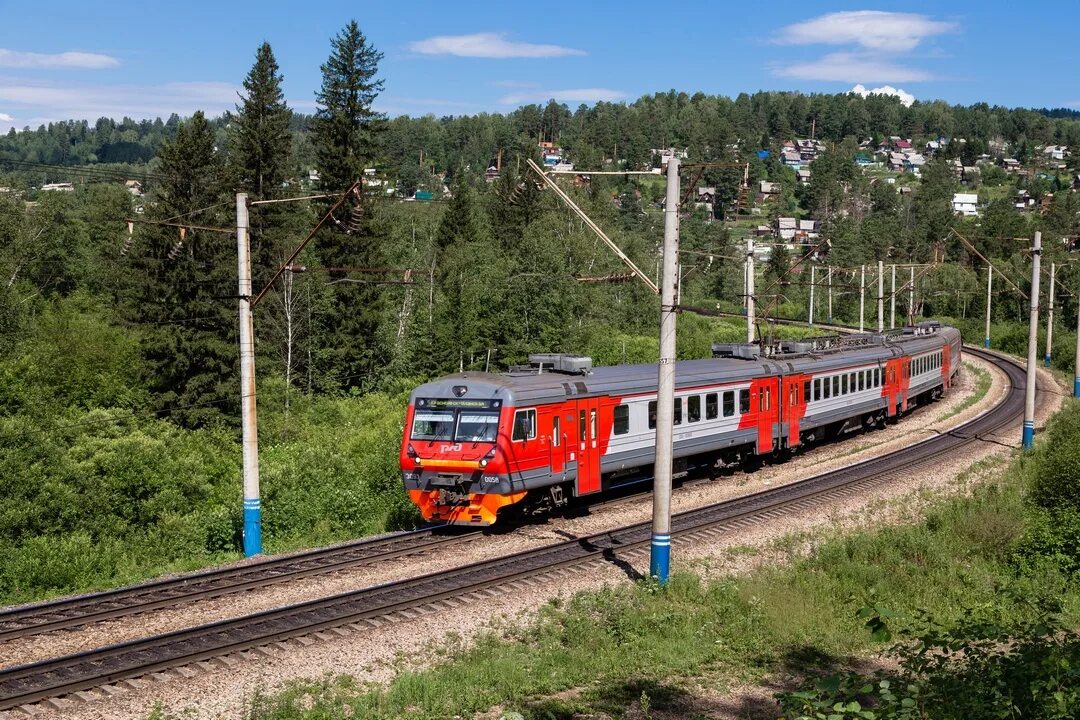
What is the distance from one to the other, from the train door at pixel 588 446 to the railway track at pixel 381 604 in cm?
141

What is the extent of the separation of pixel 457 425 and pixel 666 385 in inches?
213

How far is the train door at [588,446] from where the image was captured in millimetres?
21312

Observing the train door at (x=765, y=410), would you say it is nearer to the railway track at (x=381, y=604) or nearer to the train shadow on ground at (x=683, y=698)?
the railway track at (x=381, y=604)

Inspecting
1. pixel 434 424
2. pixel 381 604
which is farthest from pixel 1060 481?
pixel 381 604

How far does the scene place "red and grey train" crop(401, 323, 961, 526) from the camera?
19547 millimetres

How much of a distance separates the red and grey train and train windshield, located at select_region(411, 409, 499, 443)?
0.02 m

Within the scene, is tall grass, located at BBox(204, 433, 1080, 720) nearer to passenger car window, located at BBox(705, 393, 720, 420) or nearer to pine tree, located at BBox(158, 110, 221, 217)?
passenger car window, located at BBox(705, 393, 720, 420)

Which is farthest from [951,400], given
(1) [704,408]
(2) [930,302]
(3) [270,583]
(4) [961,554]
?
(2) [930,302]

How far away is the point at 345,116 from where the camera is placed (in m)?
49.1

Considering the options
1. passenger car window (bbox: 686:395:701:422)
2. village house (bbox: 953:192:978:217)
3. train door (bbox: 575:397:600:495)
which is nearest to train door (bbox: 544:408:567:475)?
train door (bbox: 575:397:600:495)

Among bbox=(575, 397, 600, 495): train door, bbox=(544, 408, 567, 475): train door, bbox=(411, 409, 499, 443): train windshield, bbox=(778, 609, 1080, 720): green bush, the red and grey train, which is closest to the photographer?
bbox=(778, 609, 1080, 720): green bush

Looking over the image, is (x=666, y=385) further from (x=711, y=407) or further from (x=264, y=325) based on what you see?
(x=264, y=325)

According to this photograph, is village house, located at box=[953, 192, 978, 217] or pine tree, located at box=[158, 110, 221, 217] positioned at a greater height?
village house, located at box=[953, 192, 978, 217]

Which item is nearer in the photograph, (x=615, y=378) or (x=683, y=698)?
(x=683, y=698)
